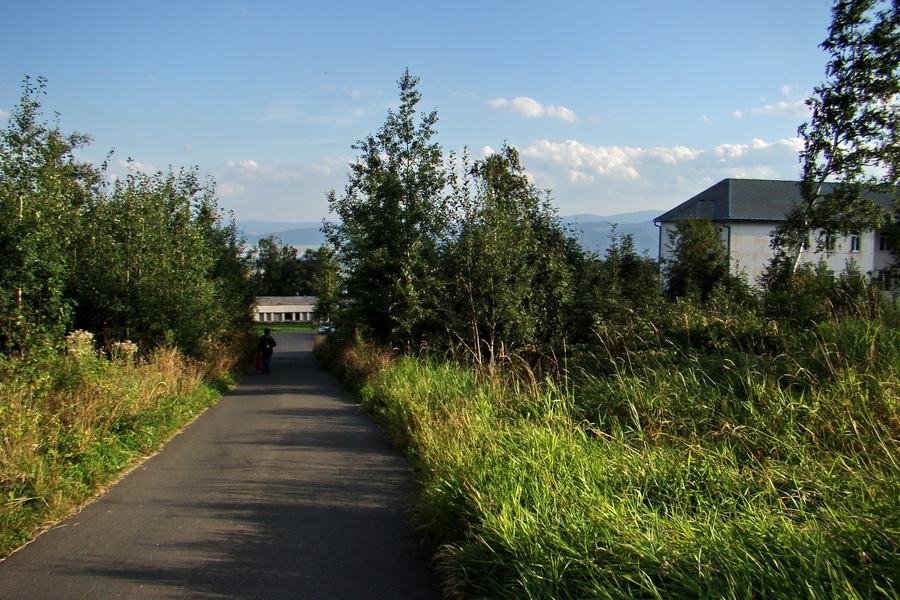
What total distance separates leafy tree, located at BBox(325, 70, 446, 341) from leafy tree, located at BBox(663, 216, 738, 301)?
12088 mm

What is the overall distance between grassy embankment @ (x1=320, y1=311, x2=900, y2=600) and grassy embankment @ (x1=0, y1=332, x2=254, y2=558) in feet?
11.2

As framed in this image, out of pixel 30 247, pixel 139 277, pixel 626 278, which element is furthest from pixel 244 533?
pixel 626 278

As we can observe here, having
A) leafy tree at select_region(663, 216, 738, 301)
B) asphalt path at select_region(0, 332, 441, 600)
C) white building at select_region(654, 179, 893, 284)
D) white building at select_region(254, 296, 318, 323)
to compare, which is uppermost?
white building at select_region(654, 179, 893, 284)

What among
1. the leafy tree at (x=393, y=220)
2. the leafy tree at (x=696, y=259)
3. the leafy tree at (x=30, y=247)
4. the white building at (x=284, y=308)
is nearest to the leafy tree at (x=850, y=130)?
the leafy tree at (x=696, y=259)

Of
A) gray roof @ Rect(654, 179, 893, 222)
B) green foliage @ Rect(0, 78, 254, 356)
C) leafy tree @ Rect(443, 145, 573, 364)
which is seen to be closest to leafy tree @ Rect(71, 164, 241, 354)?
green foliage @ Rect(0, 78, 254, 356)

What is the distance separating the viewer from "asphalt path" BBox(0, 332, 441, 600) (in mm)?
4465

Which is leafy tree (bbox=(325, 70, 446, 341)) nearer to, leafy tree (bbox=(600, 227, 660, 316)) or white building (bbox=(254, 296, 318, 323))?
leafy tree (bbox=(600, 227, 660, 316))

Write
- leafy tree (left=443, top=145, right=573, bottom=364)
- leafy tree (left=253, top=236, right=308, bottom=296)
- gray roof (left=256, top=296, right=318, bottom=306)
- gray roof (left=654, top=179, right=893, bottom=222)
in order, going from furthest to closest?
gray roof (left=256, top=296, right=318, bottom=306)
leafy tree (left=253, top=236, right=308, bottom=296)
gray roof (left=654, top=179, right=893, bottom=222)
leafy tree (left=443, top=145, right=573, bottom=364)

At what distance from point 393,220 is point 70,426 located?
1155cm

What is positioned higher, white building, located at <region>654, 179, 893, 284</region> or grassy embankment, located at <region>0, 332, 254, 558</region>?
white building, located at <region>654, 179, 893, 284</region>

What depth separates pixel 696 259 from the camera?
26453 millimetres

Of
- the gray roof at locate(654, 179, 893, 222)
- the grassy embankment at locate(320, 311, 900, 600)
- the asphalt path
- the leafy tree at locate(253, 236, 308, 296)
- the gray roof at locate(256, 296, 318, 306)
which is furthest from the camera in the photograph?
the gray roof at locate(256, 296, 318, 306)

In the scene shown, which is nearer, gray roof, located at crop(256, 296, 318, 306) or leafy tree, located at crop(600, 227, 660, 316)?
leafy tree, located at crop(600, 227, 660, 316)

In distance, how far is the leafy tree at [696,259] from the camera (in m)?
25.8
